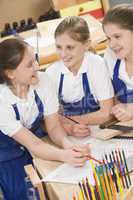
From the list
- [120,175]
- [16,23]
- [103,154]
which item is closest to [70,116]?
[103,154]

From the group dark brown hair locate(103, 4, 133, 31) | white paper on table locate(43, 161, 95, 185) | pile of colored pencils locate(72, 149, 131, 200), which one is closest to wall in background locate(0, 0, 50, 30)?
dark brown hair locate(103, 4, 133, 31)

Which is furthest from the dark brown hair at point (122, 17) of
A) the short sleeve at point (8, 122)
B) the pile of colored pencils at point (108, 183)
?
the pile of colored pencils at point (108, 183)

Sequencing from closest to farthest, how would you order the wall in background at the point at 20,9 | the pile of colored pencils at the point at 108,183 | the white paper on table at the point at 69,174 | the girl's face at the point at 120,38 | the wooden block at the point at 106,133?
the pile of colored pencils at the point at 108,183, the white paper on table at the point at 69,174, the wooden block at the point at 106,133, the girl's face at the point at 120,38, the wall in background at the point at 20,9

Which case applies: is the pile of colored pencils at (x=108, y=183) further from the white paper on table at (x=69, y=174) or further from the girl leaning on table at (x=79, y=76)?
the girl leaning on table at (x=79, y=76)

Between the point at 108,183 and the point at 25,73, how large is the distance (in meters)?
0.67

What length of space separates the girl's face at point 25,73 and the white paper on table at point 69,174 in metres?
0.40

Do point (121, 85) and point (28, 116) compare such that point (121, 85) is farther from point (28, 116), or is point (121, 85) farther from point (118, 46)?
point (28, 116)

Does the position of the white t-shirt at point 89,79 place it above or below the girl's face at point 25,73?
below

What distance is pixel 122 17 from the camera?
71.4 inches

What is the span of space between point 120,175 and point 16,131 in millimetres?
556

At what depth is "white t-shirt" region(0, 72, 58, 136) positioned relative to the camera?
172cm

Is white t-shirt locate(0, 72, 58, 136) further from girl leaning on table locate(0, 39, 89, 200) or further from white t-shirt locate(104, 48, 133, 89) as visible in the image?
white t-shirt locate(104, 48, 133, 89)

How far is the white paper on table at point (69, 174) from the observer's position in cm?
141

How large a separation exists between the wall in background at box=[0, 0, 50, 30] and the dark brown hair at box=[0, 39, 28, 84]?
1509 mm
